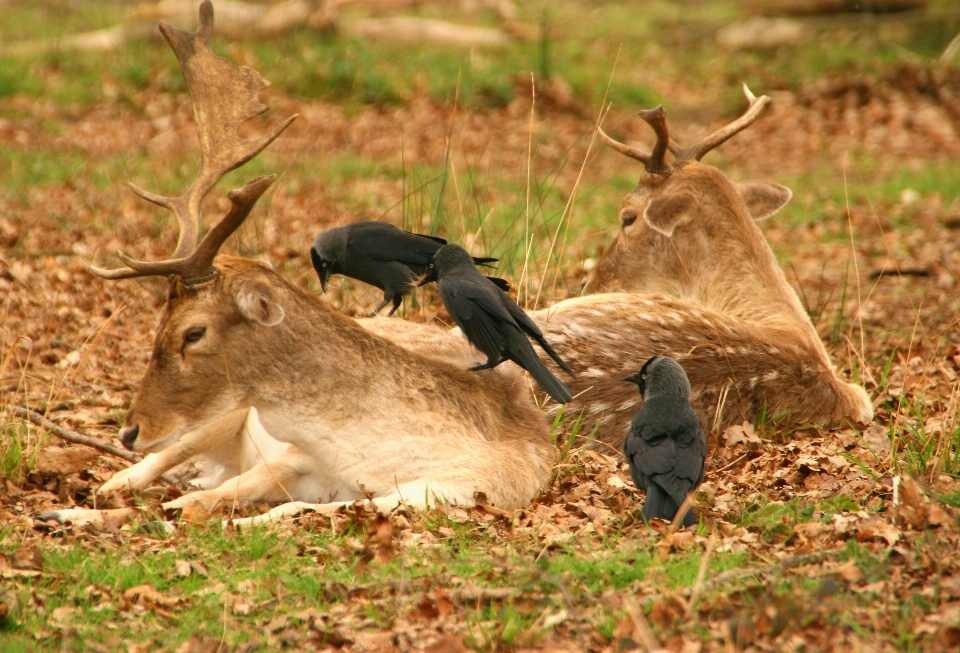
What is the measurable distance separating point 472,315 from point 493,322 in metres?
0.11

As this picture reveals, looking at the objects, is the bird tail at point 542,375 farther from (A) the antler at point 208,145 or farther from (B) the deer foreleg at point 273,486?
(A) the antler at point 208,145

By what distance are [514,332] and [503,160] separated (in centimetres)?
894

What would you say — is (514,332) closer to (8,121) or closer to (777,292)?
(777,292)

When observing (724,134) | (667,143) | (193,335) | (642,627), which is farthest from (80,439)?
(724,134)

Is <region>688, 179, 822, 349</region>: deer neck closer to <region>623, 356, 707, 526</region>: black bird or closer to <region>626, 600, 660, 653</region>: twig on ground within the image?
<region>623, 356, 707, 526</region>: black bird

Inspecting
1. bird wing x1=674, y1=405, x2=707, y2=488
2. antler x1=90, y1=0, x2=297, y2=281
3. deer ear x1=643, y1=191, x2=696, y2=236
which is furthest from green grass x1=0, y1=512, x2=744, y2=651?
deer ear x1=643, y1=191, x2=696, y2=236

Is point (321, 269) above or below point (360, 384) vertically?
above

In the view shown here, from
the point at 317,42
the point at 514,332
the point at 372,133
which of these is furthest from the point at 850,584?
the point at 317,42

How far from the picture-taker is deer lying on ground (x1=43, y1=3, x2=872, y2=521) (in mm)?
5031

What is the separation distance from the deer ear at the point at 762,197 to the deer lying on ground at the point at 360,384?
1.72 meters

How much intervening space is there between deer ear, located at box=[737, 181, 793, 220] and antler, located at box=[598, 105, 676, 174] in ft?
2.30

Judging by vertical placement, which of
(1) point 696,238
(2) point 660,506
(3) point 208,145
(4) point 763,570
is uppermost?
(3) point 208,145

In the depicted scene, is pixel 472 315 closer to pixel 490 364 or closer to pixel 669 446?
pixel 490 364

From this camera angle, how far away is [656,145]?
299 inches
